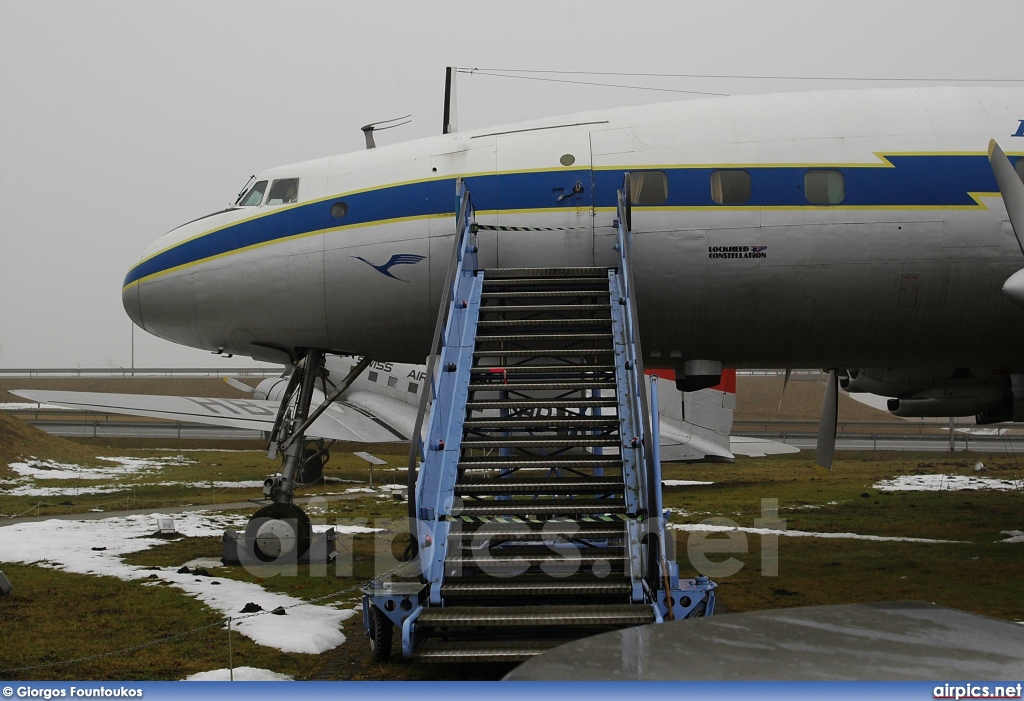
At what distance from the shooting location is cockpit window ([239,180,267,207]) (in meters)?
12.2

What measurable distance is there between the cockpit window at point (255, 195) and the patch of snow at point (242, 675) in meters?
7.07

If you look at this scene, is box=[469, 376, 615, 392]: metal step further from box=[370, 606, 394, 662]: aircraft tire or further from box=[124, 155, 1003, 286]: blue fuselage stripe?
box=[124, 155, 1003, 286]: blue fuselage stripe

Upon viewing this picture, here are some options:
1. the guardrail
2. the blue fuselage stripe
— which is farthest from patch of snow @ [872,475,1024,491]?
the guardrail

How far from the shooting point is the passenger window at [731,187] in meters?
10.7

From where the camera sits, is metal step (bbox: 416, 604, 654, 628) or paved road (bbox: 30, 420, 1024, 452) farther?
paved road (bbox: 30, 420, 1024, 452)

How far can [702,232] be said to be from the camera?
10.7m

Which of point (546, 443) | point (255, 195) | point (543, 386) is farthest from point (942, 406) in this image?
point (255, 195)

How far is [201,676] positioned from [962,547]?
11.8 m

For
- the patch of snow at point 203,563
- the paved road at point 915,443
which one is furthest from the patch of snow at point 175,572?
the paved road at point 915,443

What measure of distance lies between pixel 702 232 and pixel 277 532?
711cm

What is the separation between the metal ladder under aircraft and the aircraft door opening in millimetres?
450

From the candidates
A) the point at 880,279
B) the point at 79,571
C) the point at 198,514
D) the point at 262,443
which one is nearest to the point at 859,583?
the point at 880,279

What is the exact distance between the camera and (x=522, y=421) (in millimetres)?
8961

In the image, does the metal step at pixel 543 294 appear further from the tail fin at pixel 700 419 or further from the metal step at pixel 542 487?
the tail fin at pixel 700 419
